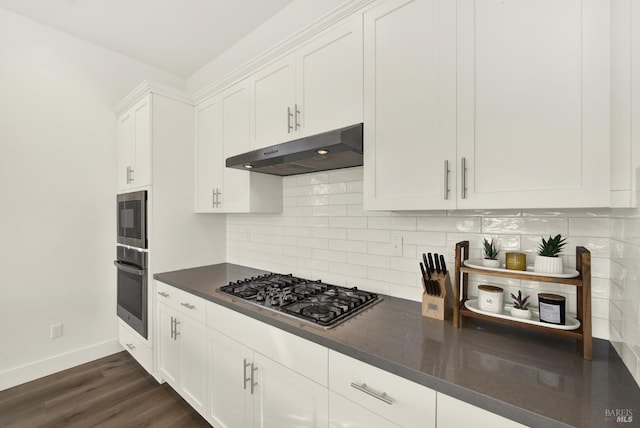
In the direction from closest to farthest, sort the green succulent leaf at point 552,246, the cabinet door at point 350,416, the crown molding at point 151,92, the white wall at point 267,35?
the cabinet door at point 350,416 → the green succulent leaf at point 552,246 → the white wall at point 267,35 → the crown molding at point 151,92

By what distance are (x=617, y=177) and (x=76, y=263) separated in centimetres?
366

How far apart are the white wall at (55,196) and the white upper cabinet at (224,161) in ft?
3.55

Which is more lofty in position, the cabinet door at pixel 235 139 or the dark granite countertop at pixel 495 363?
the cabinet door at pixel 235 139

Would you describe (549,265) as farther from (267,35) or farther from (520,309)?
(267,35)

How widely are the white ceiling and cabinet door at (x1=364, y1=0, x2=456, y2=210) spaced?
140 cm

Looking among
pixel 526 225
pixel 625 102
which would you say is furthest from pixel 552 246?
pixel 625 102

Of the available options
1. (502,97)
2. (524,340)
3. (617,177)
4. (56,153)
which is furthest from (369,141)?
(56,153)

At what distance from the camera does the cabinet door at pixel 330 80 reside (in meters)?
1.48

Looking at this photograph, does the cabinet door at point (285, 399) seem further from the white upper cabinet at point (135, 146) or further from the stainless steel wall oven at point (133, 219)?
the white upper cabinet at point (135, 146)

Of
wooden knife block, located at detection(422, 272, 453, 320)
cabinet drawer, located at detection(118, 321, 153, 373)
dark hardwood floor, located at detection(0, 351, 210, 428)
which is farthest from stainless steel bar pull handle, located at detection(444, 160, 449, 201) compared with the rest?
cabinet drawer, located at detection(118, 321, 153, 373)

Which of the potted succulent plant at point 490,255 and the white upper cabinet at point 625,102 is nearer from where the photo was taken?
the white upper cabinet at point 625,102

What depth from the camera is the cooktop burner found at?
4.54 feet

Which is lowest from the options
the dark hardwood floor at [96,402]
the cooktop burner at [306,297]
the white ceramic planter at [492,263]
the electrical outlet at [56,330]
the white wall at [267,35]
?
the dark hardwood floor at [96,402]

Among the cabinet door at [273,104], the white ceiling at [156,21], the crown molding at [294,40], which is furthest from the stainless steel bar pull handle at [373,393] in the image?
the white ceiling at [156,21]
